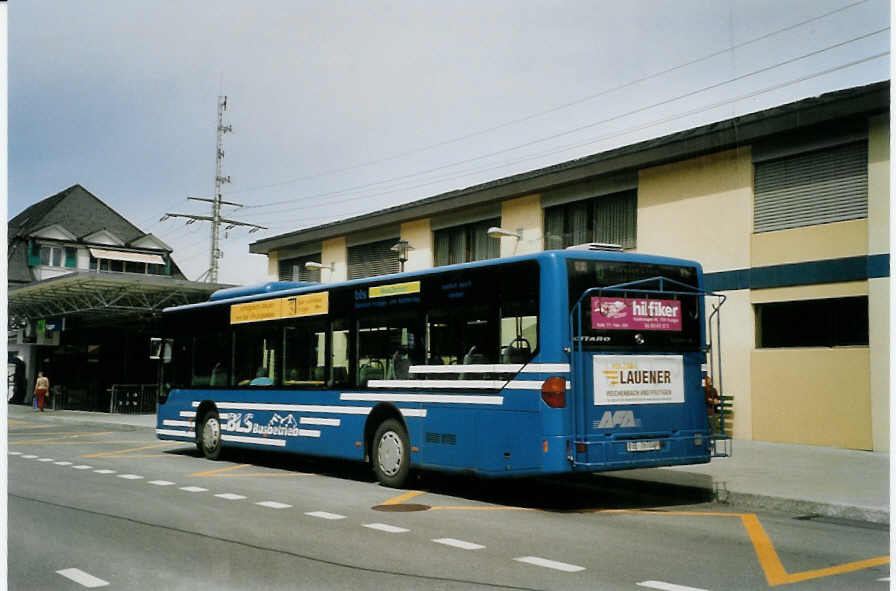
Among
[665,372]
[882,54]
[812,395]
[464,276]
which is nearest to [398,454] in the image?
[464,276]

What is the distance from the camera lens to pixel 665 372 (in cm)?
1117

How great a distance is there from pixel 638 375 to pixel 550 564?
158 inches

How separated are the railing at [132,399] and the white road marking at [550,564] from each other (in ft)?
106

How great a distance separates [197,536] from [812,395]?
12646 millimetres

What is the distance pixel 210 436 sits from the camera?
17.0m

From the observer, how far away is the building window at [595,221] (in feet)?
70.9

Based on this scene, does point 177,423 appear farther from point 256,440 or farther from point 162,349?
point 256,440

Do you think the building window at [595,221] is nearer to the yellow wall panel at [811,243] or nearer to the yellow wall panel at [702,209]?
the yellow wall panel at [702,209]

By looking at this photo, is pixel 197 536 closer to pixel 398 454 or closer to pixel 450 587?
pixel 450 587

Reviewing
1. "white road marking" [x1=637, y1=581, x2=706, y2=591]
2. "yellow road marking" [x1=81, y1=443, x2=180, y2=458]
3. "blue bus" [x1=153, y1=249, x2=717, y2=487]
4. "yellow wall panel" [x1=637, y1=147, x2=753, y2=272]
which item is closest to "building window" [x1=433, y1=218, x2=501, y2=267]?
"yellow wall panel" [x1=637, y1=147, x2=753, y2=272]

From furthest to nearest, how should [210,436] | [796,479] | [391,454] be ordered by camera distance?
[210,436] < [391,454] < [796,479]

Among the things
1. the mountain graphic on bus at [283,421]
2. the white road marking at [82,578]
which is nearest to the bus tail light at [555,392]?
the white road marking at [82,578]

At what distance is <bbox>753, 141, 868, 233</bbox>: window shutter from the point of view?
16.8 m

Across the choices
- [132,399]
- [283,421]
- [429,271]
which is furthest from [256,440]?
[132,399]
